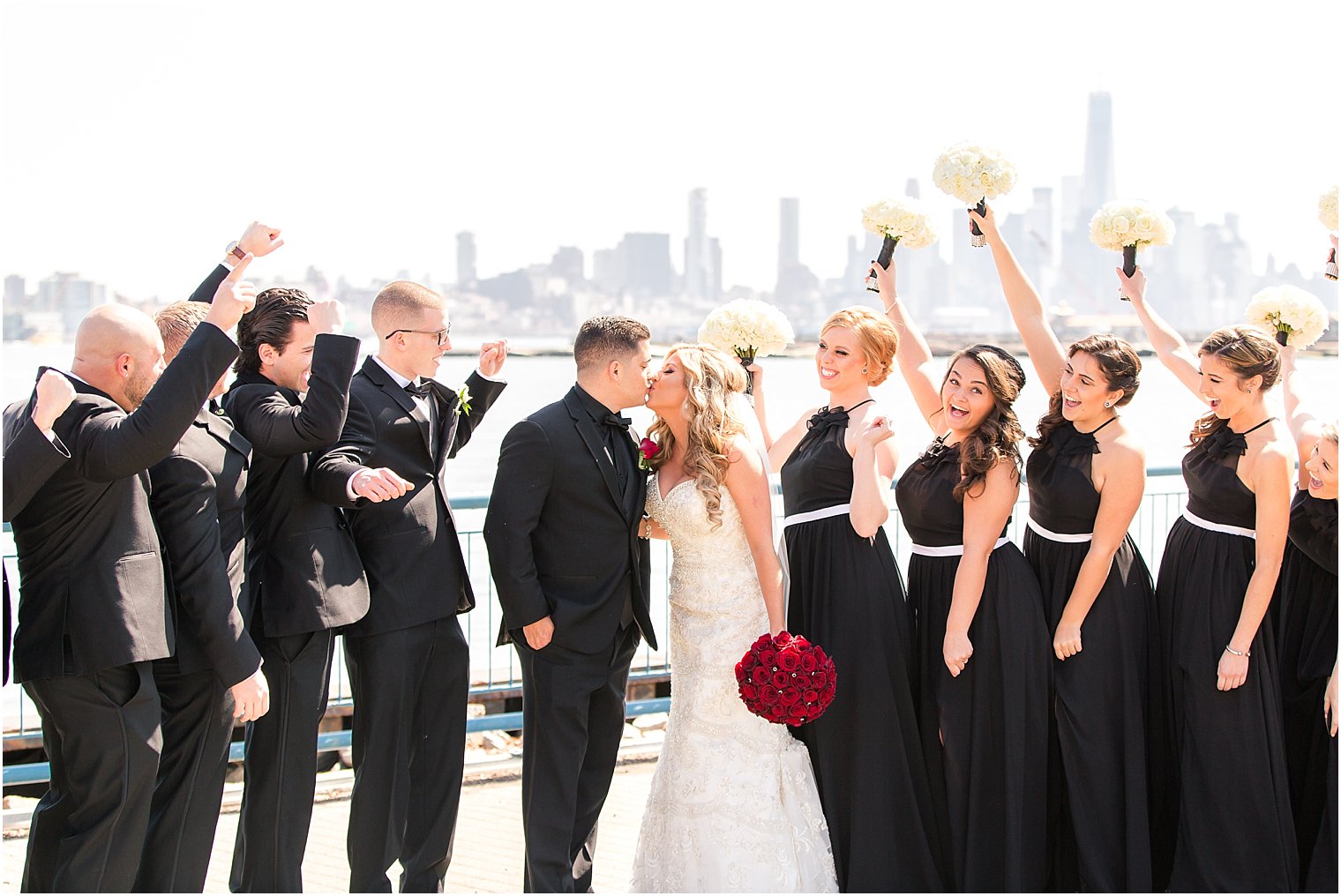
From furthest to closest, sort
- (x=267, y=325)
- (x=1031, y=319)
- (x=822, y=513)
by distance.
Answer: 1. (x=1031, y=319)
2. (x=822, y=513)
3. (x=267, y=325)

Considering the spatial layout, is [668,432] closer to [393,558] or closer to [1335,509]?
[393,558]

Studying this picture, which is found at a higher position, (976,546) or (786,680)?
(976,546)

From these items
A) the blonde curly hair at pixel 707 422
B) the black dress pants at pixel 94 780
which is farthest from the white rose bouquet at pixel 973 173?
the black dress pants at pixel 94 780

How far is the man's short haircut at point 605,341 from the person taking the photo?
Result: 15.0 ft

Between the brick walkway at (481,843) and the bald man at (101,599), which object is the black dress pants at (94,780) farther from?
the brick walkway at (481,843)

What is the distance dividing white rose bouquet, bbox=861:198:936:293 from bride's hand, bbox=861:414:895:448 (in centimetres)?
90

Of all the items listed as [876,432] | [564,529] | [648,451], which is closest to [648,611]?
[564,529]

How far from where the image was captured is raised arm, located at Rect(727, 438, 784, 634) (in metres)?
4.61

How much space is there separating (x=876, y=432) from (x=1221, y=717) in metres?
1.78

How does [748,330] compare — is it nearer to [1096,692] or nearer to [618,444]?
A: [618,444]

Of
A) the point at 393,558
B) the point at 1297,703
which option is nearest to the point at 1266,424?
the point at 1297,703

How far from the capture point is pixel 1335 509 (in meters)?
4.66

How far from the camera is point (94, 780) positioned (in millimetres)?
3641

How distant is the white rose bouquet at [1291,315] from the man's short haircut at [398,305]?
3.81 meters
